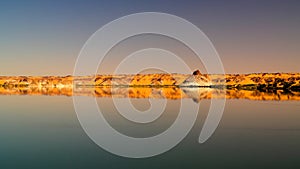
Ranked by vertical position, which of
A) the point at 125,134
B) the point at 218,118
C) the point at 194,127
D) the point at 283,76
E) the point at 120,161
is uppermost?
the point at 283,76

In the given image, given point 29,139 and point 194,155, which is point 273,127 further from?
point 29,139

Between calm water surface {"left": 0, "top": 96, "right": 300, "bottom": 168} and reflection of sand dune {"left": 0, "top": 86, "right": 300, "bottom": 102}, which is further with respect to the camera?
reflection of sand dune {"left": 0, "top": 86, "right": 300, "bottom": 102}

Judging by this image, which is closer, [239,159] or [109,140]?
[239,159]

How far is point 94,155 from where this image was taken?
16.2 m

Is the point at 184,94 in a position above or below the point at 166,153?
above

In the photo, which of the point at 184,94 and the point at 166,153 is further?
the point at 184,94

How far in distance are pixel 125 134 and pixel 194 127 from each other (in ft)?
17.4

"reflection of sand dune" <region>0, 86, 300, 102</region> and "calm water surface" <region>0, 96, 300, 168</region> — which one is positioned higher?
"reflection of sand dune" <region>0, 86, 300, 102</region>

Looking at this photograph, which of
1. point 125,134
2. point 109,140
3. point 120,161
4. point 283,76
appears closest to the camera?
point 120,161

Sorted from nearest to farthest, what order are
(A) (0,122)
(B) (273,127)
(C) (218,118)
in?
(B) (273,127) → (A) (0,122) → (C) (218,118)

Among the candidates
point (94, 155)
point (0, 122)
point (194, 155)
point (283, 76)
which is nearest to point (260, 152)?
point (194, 155)

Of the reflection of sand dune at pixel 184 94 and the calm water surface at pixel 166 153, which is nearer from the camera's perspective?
the calm water surface at pixel 166 153

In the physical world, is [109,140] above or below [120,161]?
above

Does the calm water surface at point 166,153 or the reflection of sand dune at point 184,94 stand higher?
the reflection of sand dune at point 184,94
